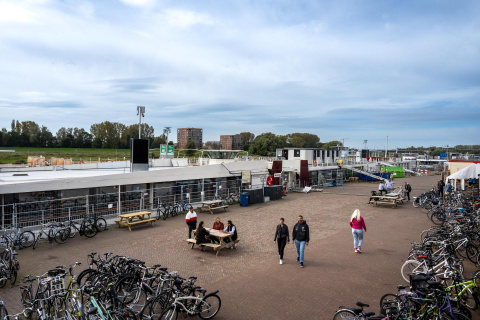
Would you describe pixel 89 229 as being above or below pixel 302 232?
below

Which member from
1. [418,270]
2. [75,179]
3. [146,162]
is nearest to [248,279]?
[418,270]

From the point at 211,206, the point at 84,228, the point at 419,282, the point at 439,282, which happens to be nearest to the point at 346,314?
the point at 419,282

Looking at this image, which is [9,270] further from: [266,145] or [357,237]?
[266,145]

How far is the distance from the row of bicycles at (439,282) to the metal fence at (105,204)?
12088 mm

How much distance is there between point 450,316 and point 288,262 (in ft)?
17.0

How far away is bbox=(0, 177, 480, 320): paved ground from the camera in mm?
7504

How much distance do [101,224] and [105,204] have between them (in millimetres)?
2063

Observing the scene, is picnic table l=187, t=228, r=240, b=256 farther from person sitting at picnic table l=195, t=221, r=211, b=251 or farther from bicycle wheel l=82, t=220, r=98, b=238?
bicycle wheel l=82, t=220, r=98, b=238

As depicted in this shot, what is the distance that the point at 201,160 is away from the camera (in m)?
30.2

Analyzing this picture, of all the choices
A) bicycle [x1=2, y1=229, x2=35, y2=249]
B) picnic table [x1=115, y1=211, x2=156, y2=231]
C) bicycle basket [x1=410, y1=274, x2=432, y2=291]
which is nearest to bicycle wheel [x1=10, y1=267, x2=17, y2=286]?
bicycle [x1=2, y1=229, x2=35, y2=249]

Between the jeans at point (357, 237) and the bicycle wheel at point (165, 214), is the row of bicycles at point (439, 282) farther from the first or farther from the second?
the bicycle wheel at point (165, 214)

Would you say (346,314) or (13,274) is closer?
(346,314)

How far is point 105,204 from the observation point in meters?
16.2

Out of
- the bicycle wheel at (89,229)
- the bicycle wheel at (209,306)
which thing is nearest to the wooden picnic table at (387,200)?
the bicycle wheel at (89,229)
